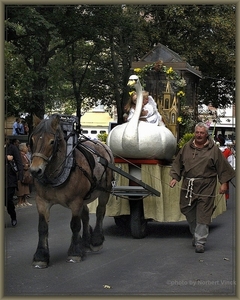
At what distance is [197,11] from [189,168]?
1549 cm

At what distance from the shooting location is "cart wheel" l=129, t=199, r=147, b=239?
11.3 metres

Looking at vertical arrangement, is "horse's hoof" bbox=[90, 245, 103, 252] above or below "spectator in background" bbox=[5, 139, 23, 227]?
below

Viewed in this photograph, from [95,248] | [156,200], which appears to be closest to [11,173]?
[156,200]

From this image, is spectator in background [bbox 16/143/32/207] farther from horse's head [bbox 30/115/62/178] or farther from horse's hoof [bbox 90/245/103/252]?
horse's head [bbox 30/115/62/178]

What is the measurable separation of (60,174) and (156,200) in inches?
110

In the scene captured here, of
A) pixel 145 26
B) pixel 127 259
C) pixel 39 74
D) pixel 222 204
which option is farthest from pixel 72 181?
pixel 145 26

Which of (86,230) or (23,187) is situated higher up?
(23,187)

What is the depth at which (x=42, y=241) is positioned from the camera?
9.02 meters

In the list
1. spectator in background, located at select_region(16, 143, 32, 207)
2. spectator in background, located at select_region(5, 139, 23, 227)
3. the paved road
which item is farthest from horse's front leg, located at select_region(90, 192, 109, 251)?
spectator in background, located at select_region(16, 143, 32, 207)

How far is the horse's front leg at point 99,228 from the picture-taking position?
1034 cm

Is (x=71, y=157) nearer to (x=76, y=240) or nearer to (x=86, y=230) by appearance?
(x=76, y=240)

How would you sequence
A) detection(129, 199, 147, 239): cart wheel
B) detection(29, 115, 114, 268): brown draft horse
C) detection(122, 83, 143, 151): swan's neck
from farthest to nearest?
detection(129, 199, 147, 239): cart wheel, detection(122, 83, 143, 151): swan's neck, detection(29, 115, 114, 268): brown draft horse

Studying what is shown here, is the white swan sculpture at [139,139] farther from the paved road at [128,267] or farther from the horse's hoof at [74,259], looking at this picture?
the horse's hoof at [74,259]

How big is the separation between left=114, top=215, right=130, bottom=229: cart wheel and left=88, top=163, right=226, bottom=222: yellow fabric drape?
1.87ft
